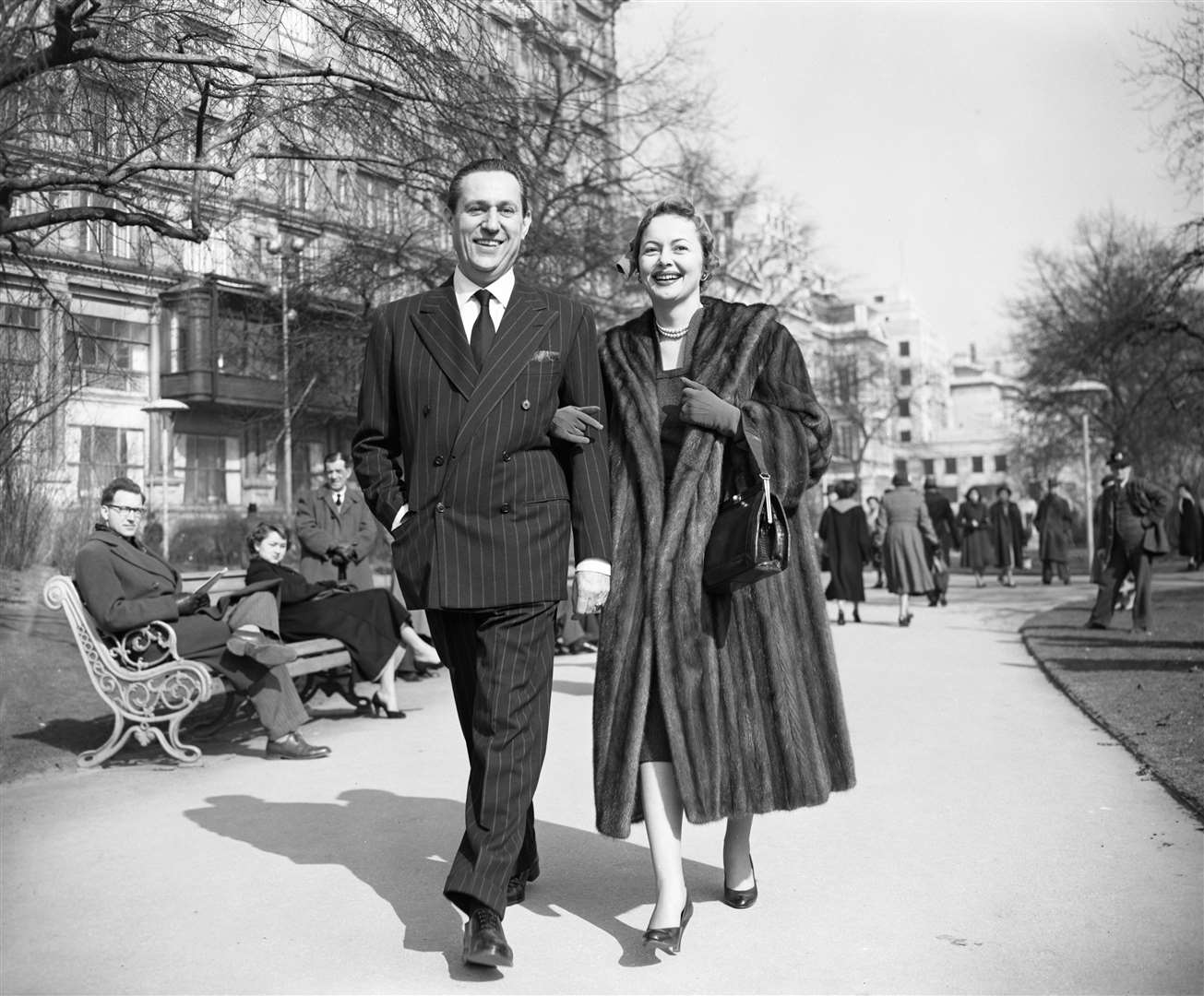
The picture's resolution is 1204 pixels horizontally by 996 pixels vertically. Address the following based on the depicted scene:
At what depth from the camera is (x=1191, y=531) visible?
2869 cm

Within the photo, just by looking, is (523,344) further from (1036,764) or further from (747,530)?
(1036,764)

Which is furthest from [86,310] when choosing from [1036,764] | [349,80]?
[1036,764]

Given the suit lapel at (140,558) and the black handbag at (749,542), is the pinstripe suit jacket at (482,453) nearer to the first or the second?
the black handbag at (749,542)

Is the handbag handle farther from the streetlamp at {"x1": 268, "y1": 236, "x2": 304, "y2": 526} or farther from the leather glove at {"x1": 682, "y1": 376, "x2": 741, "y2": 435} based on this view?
the streetlamp at {"x1": 268, "y1": 236, "x2": 304, "y2": 526}

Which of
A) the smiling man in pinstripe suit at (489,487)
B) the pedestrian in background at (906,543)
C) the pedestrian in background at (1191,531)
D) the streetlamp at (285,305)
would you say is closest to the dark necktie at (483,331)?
the smiling man in pinstripe suit at (489,487)

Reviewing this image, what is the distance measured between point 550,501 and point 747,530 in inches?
23.1

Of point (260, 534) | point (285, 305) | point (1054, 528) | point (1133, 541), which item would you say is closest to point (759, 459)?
point (260, 534)

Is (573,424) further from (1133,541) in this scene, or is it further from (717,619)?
(1133,541)

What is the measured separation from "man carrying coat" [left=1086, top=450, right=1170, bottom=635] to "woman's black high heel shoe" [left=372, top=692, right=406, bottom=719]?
8.30 m

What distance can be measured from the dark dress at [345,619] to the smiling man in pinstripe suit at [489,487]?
188 inches

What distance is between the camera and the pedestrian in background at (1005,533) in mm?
25062

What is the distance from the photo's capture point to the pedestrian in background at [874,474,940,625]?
1664 cm

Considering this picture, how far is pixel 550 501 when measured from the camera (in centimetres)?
399

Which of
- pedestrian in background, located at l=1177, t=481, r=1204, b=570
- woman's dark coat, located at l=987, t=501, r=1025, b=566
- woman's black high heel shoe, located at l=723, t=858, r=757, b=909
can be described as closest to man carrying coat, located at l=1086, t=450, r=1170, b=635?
woman's dark coat, located at l=987, t=501, r=1025, b=566
